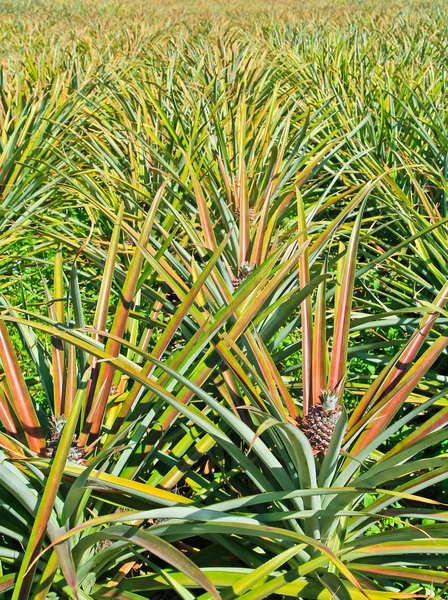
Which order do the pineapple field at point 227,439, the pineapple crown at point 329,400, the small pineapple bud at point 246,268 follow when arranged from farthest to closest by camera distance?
1. the small pineapple bud at point 246,268
2. the pineapple crown at point 329,400
3. the pineapple field at point 227,439

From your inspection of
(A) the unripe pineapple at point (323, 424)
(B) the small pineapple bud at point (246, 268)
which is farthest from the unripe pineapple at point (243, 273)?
(A) the unripe pineapple at point (323, 424)

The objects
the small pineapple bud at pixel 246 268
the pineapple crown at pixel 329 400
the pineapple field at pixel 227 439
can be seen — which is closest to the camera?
the pineapple field at pixel 227 439

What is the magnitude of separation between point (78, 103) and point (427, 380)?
2.73 metres

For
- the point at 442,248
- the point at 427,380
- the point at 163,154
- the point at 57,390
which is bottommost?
the point at 57,390

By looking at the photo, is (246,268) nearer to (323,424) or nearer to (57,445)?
(323,424)

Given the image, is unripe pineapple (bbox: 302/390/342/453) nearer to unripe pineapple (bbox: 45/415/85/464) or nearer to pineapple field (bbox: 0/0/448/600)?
pineapple field (bbox: 0/0/448/600)

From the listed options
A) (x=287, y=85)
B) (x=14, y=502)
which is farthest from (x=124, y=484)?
(x=287, y=85)

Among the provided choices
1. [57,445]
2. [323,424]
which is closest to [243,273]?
[323,424]

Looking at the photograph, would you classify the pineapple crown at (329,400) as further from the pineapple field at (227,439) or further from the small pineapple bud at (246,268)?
the small pineapple bud at (246,268)

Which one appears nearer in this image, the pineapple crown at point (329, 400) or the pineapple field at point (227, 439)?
the pineapple field at point (227, 439)

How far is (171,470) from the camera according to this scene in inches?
53.4

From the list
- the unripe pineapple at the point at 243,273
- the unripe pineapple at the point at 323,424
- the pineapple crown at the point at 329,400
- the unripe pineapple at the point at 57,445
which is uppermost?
the unripe pineapple at the point at 243,273

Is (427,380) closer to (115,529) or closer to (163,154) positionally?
(115,529)

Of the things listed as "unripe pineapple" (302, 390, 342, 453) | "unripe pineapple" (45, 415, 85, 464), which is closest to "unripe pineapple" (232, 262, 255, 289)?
"unripe pineapple" (302, 390, 342, 453)
